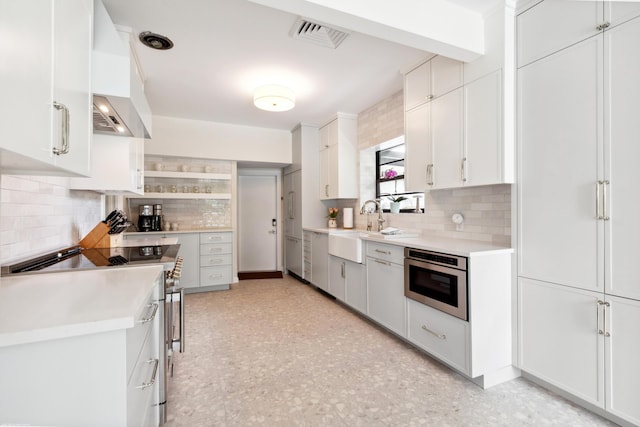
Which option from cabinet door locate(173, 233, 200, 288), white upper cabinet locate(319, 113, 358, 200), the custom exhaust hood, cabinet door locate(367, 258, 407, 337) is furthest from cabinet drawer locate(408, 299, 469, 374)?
cabinet door locate(173, 233, 200, 288)

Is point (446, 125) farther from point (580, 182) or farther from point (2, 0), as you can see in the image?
point (2, 0)

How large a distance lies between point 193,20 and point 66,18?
1.30 metres

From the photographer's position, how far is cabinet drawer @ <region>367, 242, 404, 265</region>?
2.60m

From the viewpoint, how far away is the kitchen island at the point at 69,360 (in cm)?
76

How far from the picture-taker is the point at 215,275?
4449 mm

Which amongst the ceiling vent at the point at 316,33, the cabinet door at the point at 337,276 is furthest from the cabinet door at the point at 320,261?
the ceiling vent at the point at 316,33

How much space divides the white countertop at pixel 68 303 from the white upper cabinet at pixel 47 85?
455 mm

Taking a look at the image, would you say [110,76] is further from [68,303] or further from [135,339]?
[135,339]

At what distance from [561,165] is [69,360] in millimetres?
2458

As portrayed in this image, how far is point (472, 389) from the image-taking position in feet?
6.47

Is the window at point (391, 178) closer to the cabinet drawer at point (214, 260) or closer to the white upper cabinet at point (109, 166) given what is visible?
the cabinet drawer at point (214, 260)

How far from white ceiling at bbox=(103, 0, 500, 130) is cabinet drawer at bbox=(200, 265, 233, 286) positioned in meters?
2.29

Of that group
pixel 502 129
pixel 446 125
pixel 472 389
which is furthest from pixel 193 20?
pixel 472 389

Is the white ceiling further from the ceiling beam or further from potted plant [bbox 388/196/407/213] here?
potted plant [bbox 388/196/407/213]
